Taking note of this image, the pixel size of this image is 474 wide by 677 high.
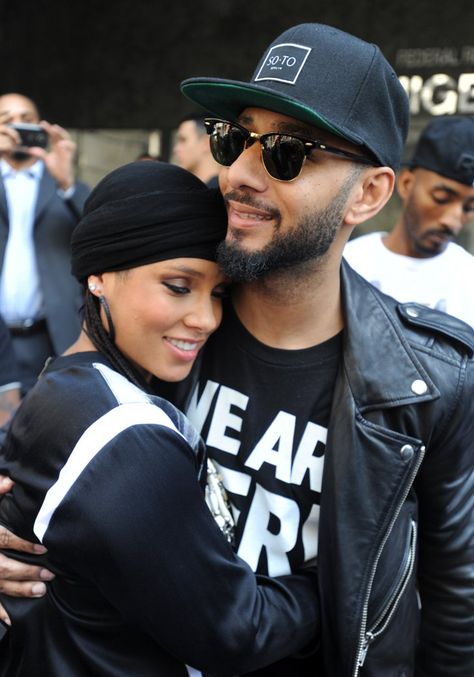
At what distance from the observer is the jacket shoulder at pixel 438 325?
2215 millimetres

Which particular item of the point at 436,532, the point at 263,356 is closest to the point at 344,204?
the point at 263,356

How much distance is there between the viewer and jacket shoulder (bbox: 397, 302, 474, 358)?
87.2 inches

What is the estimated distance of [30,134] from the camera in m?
5.37

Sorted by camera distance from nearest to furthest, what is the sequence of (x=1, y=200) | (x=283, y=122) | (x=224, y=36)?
(x=283, y=122), (x=1, y=200), (x=224, y=36)

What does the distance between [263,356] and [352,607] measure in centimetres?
65

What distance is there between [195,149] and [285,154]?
12.1 ft

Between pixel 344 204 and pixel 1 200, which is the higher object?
pixel 344 204

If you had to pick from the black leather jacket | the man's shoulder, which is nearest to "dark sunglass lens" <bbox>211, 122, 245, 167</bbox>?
the black leather jacket

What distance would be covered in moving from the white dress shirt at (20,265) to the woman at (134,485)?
3041 mm

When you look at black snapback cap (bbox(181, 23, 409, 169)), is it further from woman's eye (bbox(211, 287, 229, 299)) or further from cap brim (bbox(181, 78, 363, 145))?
woman's eye (bbox(211, 287, 229, 299))

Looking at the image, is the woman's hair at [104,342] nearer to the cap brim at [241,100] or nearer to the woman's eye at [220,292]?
the woman's eye at [220,292]

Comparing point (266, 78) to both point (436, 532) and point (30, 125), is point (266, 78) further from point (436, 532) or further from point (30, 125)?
point (30, 125)

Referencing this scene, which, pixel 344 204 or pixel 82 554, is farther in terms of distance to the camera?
pixel 344 204

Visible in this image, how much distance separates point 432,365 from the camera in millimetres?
2156
